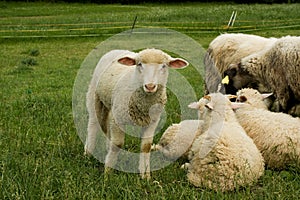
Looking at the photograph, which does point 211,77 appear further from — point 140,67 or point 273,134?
point 140,67

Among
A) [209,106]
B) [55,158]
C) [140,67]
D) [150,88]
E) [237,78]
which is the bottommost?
[55,158]

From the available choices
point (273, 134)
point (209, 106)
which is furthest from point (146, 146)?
point (273, 134)

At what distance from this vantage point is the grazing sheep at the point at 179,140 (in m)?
5.08

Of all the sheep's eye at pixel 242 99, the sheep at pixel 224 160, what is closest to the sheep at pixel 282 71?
the sheep's eye at pixel 242 99

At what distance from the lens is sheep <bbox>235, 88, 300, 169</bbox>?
451cm

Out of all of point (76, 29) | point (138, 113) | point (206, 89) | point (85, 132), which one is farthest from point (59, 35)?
point (138, 113)

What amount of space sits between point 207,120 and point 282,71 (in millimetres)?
1754

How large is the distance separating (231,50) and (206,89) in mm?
744

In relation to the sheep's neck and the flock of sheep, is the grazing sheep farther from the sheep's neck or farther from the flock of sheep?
the sheep's neck

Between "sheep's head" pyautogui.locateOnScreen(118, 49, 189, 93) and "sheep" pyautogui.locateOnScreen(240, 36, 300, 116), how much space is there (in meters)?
2.24

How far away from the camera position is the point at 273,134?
15.3 feet

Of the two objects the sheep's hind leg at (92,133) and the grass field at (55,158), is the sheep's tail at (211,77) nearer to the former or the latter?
the grass field at (55,158)

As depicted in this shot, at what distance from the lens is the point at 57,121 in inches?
249

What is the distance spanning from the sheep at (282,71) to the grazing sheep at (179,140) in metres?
1.47
